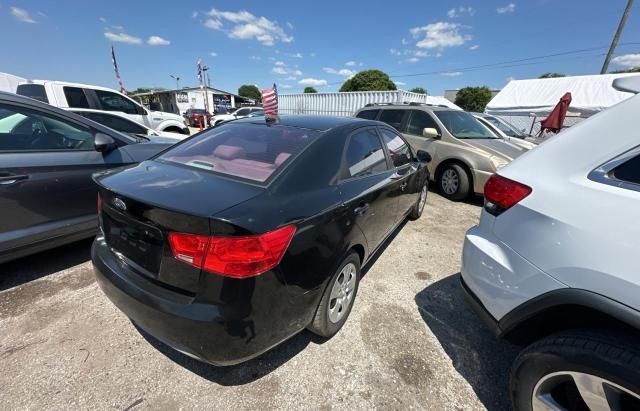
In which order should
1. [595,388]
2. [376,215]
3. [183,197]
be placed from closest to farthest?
[595,388] → [183,197] → [376,215]

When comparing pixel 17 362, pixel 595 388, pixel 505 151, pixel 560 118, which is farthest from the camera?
pixel 560 118

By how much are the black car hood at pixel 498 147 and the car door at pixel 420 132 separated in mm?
602

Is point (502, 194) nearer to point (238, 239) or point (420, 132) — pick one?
point (238, 239)

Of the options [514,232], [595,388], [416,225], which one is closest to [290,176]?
[514,232]

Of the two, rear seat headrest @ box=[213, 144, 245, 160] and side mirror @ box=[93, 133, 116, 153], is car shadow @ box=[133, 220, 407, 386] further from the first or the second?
side mirror @ box=[93, 133, 116, 153]

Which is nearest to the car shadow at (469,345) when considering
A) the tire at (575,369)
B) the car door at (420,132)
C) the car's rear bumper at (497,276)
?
the tire at (575,369)

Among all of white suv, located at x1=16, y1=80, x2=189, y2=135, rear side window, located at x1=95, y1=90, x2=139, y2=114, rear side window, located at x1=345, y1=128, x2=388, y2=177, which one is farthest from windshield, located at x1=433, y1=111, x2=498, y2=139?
rear side window, located at x1=95, y1=90, x2=139, y2=114

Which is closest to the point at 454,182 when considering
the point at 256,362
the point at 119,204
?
the point at 256,362

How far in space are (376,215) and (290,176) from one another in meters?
1.09

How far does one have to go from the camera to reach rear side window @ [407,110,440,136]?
20.0 feet

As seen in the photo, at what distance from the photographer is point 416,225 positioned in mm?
4465

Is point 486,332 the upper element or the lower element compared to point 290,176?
lower

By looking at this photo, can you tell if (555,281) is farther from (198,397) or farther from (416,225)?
(416,225)

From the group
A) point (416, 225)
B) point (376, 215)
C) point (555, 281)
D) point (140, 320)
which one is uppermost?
point (555, 281)
